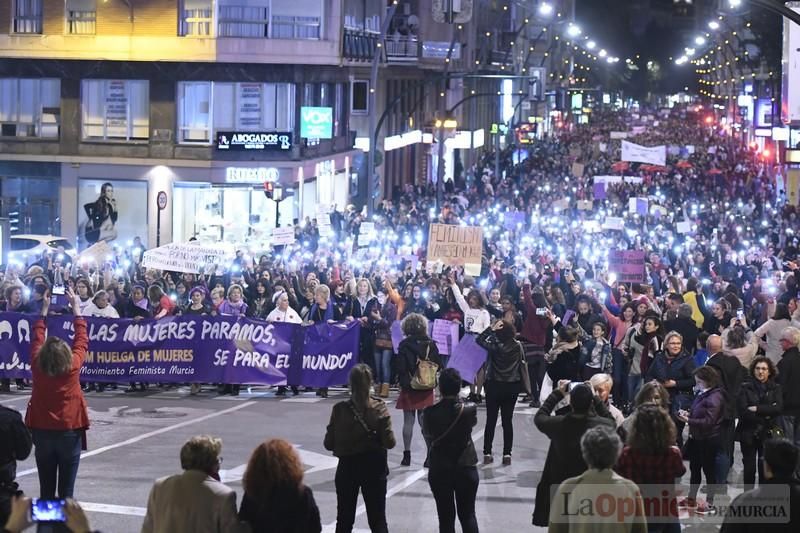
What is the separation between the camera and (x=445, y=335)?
20.0 m

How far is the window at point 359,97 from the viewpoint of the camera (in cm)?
5512

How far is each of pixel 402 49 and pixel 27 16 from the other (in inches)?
663

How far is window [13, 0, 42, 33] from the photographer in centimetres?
4416

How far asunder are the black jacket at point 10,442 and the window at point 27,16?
119ft

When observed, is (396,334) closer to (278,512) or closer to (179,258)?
(179,258)

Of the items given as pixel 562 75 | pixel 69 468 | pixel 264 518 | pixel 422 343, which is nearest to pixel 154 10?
pixel 422 343

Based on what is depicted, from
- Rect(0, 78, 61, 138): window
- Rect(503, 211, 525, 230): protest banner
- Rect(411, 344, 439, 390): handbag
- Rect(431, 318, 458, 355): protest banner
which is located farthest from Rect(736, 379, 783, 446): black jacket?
Rect(0, 78, 61, 138): window

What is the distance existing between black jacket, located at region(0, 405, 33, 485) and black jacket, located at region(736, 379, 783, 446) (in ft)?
21.1

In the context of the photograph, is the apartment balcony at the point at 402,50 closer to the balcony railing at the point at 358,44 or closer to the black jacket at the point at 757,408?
the balcony railing at the point at 358,44

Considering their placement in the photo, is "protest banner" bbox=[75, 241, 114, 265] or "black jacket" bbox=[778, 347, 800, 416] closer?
"black jacket" bbox=[778, 347, 800, 416]

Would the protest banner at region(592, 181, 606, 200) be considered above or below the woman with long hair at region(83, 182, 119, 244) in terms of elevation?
above

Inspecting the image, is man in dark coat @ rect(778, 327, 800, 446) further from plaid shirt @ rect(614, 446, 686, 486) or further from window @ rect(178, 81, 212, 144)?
window @ rect(178, 81, 212, 144)

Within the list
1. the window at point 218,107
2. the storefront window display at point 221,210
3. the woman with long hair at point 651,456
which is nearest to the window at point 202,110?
the window at point 218,107

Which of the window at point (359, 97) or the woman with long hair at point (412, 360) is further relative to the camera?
the window at point (359, 97)
